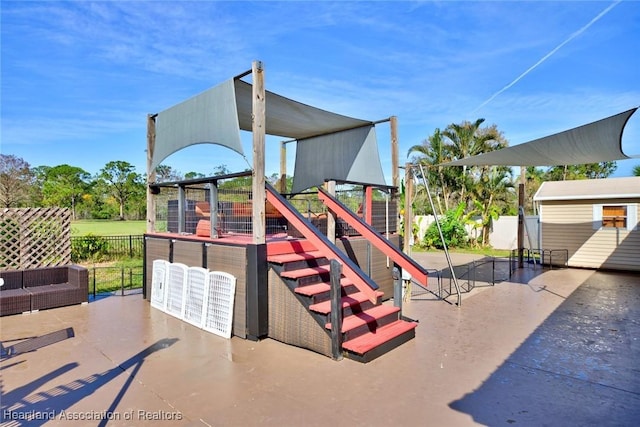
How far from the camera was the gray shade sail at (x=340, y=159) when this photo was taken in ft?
24.1

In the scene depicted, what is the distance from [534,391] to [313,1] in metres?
7.94

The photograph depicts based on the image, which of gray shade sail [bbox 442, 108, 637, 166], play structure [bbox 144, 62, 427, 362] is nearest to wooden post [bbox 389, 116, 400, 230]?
play structure [bbox 144, 62, 427, 362]

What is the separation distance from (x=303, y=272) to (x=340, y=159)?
3728 millimetres

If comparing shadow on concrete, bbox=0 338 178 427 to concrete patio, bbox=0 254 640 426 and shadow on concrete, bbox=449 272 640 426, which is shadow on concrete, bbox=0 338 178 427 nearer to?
concrete patio, bbox=0 254 640 426

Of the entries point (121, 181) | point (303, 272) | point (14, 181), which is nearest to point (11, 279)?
point (303, 272)

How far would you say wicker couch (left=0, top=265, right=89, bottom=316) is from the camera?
565 centimetres

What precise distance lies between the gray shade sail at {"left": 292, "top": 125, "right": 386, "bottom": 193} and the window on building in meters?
7.71

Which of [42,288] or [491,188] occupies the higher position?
[491,188]

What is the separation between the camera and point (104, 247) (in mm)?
12797

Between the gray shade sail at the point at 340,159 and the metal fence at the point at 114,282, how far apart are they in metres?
4.40

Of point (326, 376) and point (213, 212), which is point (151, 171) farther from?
point (326, 376)

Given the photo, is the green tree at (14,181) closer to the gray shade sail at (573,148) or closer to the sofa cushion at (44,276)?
the sofa cushion at (44,276)

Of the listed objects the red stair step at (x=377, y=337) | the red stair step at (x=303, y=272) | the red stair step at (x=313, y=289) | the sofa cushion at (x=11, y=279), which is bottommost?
the red stair step at (x=377, y=337)

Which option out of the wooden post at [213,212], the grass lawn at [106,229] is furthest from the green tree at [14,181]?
the wooden post at [213,212]
